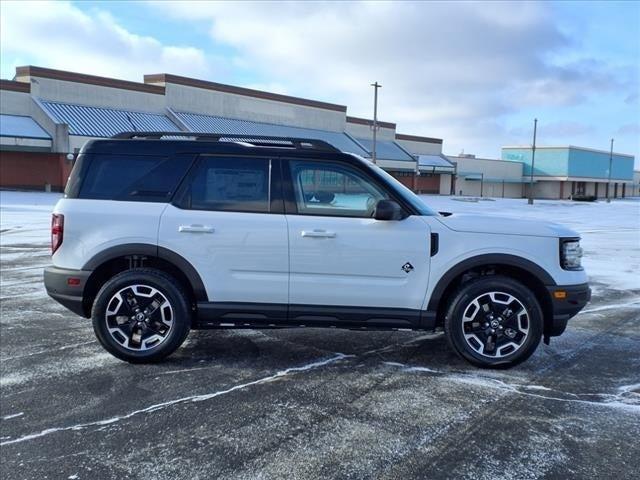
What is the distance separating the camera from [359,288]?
4961 millimetres

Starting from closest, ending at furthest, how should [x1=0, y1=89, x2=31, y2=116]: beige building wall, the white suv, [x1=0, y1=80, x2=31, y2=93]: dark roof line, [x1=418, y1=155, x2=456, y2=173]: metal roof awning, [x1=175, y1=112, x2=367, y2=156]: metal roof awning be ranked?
the white suv, [x1=0, y1=80, x2=31, y2=93]: dark roof line, [x1=0, y1=89, x2=31, y2=116]: beige building wall, [x1=175, y1=112, x2=367, y2=156]: metal roof awning, [x1=418, y1=155, x2=456, y2=173]: metal roof awning

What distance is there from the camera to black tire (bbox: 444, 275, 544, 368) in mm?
4965

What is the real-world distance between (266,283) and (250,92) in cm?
5120

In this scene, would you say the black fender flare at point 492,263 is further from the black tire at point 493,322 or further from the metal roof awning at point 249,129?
the metal roof awning at point 249,129

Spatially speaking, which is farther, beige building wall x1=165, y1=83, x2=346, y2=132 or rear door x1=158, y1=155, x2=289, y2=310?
beige building wall x1=165, y1=83, x2=346, y2=132

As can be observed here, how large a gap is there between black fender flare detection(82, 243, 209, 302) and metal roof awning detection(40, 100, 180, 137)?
34.1 meters

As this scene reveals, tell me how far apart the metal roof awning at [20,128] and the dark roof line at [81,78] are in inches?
Result: 130

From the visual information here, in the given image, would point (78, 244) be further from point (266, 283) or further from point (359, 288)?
point (359, 288)

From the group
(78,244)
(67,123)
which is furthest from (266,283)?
(67,123)

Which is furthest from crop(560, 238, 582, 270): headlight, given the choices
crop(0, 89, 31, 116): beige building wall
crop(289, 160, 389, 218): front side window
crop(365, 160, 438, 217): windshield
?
crop(0, 89, 31, 116): beige building wall

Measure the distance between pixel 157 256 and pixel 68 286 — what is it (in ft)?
2.85

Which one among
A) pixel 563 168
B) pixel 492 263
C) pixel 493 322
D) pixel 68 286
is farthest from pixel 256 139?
pixel 563 168

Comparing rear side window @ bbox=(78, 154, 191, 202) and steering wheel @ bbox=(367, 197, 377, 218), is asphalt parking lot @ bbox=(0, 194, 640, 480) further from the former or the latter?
rear side window @ bbox=(78, 154, 191, 202)

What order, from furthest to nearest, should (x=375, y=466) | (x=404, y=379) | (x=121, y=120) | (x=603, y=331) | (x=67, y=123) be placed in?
(x=121, y=120) → (x=67, y=123) → (x=603, y=331) → (x=404, y=379) → (x=375, y=466)
